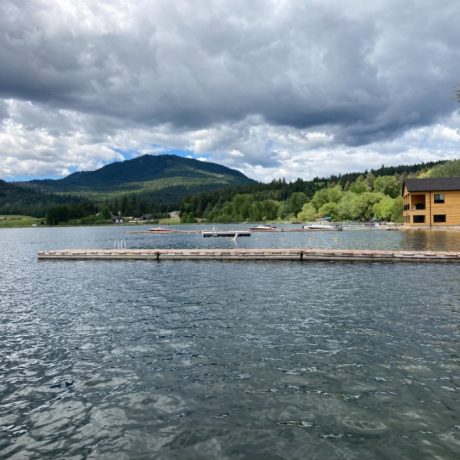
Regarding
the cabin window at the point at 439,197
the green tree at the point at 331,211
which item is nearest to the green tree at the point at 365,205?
the green tree at the point at 331,211

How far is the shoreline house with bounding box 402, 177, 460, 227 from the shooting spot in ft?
343

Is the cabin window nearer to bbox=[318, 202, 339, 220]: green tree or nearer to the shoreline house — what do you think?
the shoreline house

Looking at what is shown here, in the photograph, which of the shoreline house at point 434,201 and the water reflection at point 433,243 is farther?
the shoreline house at point 434,201

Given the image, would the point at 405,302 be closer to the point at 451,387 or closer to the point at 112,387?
the point at 451,387

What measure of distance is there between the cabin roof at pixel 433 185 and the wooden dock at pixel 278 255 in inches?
2529

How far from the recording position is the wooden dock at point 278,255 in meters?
46.4

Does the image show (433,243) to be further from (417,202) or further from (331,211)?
(331,211)

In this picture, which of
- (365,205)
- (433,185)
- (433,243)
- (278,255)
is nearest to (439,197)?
(433,185)

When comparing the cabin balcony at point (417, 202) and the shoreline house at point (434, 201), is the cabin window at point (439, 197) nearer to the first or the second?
the shoreline house at point (434, 201)

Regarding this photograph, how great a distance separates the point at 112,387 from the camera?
13.9 metres

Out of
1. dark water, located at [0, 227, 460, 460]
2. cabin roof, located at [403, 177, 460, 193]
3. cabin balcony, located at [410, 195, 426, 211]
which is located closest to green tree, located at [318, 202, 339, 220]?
cabin balcony, located at [410, 195, 426, 211]

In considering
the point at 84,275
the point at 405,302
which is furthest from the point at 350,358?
the point at 84,275

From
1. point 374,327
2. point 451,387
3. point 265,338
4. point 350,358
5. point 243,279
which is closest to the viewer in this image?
point 451,387

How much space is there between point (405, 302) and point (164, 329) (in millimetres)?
15248
